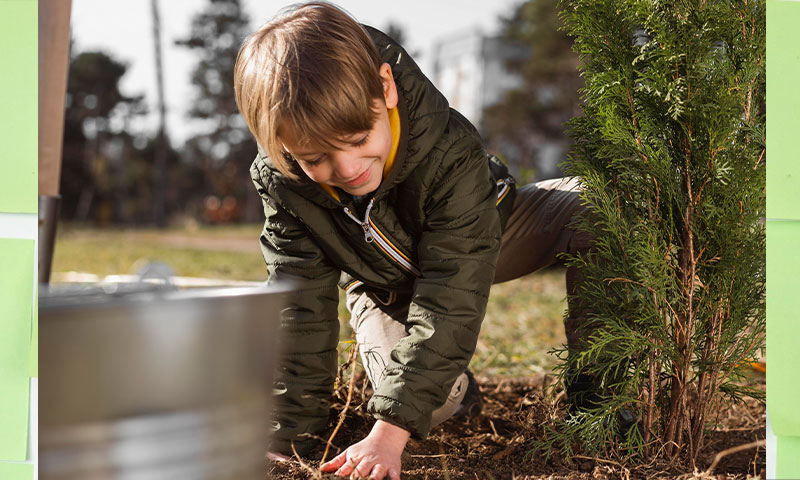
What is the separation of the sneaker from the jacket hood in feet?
3.24

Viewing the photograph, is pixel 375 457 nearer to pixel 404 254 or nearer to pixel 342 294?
pixel 404 254

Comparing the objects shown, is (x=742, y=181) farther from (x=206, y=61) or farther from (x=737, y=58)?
(x=206, y=61)

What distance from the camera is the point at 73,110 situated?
26672 mm

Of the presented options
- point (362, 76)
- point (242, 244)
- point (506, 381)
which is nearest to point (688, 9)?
point (362, 76)

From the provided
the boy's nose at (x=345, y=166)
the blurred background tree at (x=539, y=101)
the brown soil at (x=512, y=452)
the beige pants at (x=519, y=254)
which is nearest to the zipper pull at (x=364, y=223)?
the boy's nose at (x=345, y=166)

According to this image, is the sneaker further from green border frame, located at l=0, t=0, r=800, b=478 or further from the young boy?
green border frame, located at l=0, t=0, r=800, b=478


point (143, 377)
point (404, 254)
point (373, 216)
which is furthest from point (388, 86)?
point (143, 377)

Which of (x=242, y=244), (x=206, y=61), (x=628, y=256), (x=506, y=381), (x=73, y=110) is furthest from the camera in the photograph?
(x=206, y=61)

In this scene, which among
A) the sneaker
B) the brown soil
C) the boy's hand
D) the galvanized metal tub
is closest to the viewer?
the galvanized metal tub

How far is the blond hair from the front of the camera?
162 cm

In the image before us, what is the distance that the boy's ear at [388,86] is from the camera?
73.2 inches
